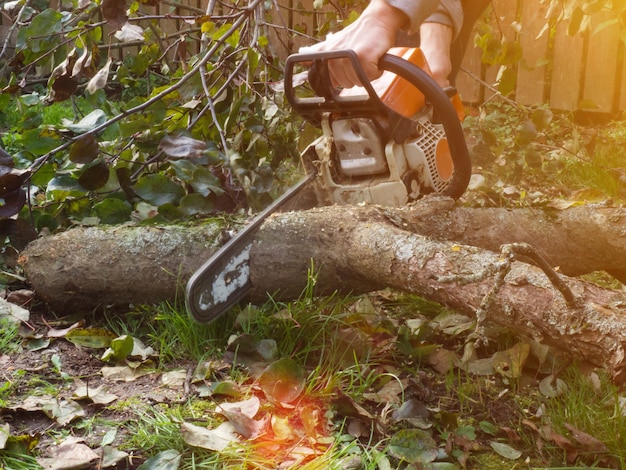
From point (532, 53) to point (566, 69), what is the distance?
0.36 meters

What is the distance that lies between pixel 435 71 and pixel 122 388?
1828 millimetres

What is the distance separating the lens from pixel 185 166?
2.78 m

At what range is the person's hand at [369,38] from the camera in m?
2.22

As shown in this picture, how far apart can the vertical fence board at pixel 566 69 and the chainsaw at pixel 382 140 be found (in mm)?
3653

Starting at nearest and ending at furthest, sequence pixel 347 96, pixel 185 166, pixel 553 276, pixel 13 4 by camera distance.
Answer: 1. pixel 553 276
2. pixel 347 96
3. pixel 185 166
4. pixel 13 4

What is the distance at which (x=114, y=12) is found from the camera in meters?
2.62

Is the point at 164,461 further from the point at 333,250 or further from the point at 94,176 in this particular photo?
the point at 94,176

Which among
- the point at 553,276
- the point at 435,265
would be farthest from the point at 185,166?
the point at 553,276

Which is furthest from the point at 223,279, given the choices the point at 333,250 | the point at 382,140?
the point at 382,140

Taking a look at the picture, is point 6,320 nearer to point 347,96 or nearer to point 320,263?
point 320,263

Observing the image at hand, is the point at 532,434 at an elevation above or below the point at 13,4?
below

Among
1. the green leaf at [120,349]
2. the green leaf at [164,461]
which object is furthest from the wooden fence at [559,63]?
the green leaf at [164,461]

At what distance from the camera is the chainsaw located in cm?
241

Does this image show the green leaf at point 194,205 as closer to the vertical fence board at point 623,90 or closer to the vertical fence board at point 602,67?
the vertical fence board at point 602,67
